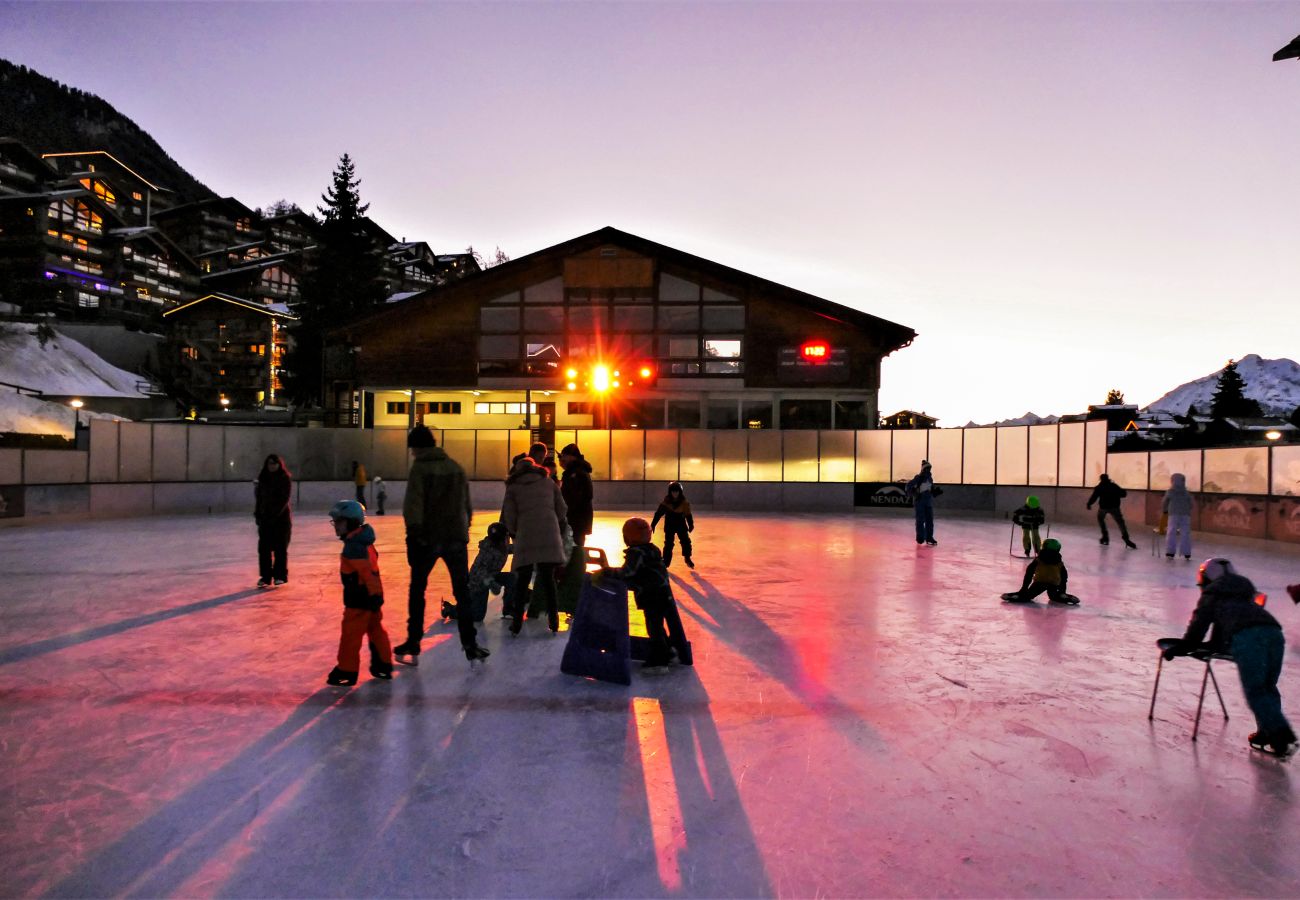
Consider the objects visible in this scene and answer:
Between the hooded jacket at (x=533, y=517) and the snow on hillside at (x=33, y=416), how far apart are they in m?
37.3

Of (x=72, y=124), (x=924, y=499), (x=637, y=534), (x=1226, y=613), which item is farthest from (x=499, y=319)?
(x=72, y=124)

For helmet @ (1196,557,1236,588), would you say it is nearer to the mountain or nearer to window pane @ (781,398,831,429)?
window pane @ (781,398,831,429)

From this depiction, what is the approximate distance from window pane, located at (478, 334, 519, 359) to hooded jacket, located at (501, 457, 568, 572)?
24.5m

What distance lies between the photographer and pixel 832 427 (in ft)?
99.5

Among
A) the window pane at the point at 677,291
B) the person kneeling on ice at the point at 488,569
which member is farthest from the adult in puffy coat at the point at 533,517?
the window pane at the point at 677,291

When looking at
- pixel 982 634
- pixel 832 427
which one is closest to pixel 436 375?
pixel 832 427

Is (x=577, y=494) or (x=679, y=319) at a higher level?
(x=679, y=319)

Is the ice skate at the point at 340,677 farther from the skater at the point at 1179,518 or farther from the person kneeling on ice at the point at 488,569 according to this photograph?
the skater at the point at 1179,518

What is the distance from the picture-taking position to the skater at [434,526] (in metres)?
6.12

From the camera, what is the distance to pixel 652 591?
235 inches

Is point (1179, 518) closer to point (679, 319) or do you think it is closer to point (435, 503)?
point (435, 503)

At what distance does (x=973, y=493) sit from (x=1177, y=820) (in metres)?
23.8

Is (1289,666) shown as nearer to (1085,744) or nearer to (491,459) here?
(1085,744)

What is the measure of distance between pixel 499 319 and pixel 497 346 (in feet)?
3.91
